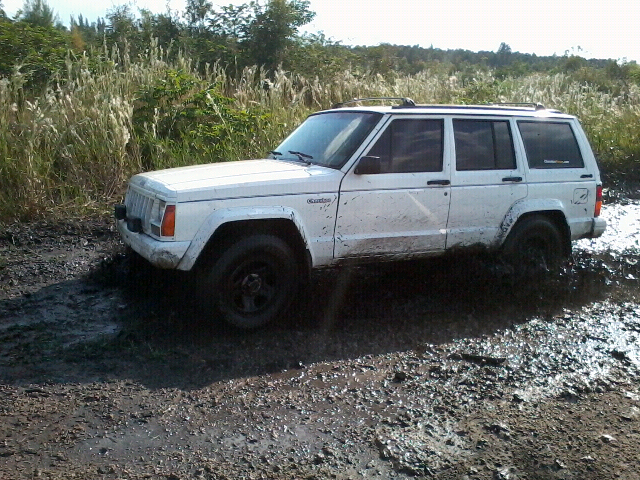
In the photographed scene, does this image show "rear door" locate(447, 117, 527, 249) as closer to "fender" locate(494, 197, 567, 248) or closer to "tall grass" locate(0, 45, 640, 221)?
"fender" locate(494, 197, 567, 248)

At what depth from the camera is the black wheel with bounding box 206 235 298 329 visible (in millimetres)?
5145

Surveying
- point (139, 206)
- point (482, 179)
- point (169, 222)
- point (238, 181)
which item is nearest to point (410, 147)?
point (482, 179)

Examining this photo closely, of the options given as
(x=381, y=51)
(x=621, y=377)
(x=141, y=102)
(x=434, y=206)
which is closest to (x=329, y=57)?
(x=381, y=51)

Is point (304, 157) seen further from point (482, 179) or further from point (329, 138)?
point (482, 179)

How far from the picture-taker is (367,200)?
18.7 ft

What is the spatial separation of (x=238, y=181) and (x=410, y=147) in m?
1.71

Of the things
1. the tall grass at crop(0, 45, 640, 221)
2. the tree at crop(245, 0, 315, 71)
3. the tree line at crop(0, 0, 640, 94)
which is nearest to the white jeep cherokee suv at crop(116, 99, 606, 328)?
the tall grass at crop(0, 45, 640, 221)

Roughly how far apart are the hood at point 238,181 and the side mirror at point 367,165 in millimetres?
156

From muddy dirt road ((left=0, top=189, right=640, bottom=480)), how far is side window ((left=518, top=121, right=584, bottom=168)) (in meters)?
1.14

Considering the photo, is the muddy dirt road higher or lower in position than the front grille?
lower

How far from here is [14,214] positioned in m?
8.38

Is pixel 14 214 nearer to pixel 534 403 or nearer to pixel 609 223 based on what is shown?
pixel 534 403

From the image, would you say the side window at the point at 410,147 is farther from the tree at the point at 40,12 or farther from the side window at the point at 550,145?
the tree at the point at 40,12

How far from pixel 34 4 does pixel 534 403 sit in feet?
59.6
